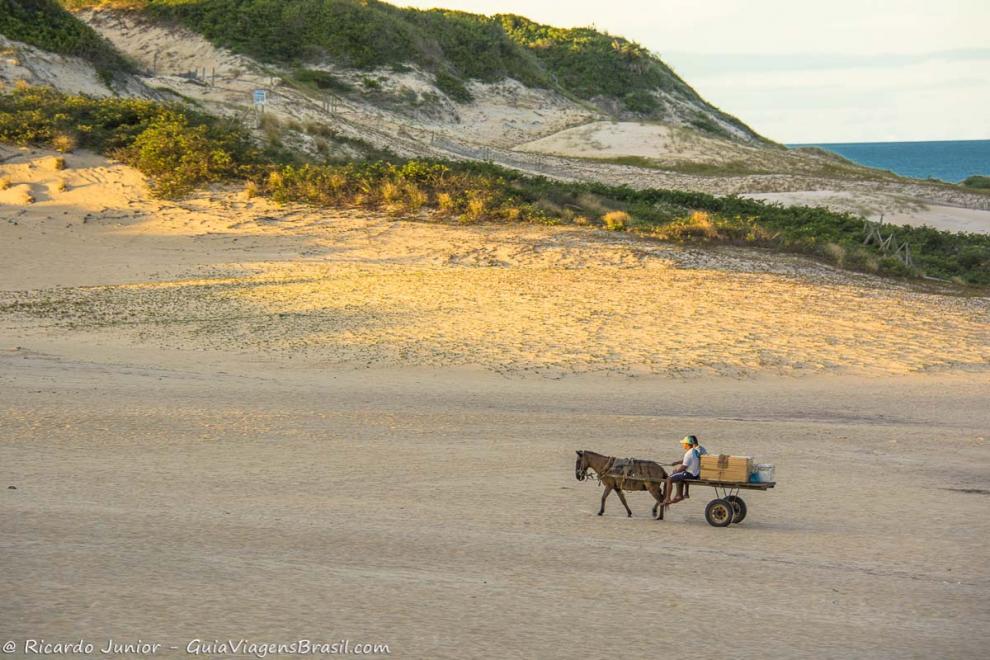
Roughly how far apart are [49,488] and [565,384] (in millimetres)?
8529

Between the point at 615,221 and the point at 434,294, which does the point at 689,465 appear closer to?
the point at 434,294

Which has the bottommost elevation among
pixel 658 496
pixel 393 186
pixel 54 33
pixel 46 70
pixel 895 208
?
pixel 658 496

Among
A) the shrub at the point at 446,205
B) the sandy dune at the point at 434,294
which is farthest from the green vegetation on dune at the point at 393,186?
the sandy dune at the point at 434,294

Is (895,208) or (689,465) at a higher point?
(895,208)

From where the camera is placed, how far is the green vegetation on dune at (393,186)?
29.0 m

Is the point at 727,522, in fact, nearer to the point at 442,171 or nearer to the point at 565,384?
the point at 565,384

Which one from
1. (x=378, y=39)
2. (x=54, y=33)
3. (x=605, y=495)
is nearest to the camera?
(x=605, y=495)

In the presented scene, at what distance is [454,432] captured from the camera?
45.0ft

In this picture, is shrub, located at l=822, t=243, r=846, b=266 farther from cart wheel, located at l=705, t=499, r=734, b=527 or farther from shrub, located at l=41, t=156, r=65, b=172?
shrub, located at l=41, t=156, r=65, b=172

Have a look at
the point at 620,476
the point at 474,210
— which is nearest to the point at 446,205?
the point at 474,210

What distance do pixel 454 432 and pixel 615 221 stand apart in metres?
16.4

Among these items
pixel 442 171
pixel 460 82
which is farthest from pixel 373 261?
pixel 460 82

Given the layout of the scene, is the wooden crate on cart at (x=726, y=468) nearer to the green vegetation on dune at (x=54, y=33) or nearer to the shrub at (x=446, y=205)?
the shrub at (x=446, y=205)

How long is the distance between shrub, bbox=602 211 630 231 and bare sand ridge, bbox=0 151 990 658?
1161 millimetres
